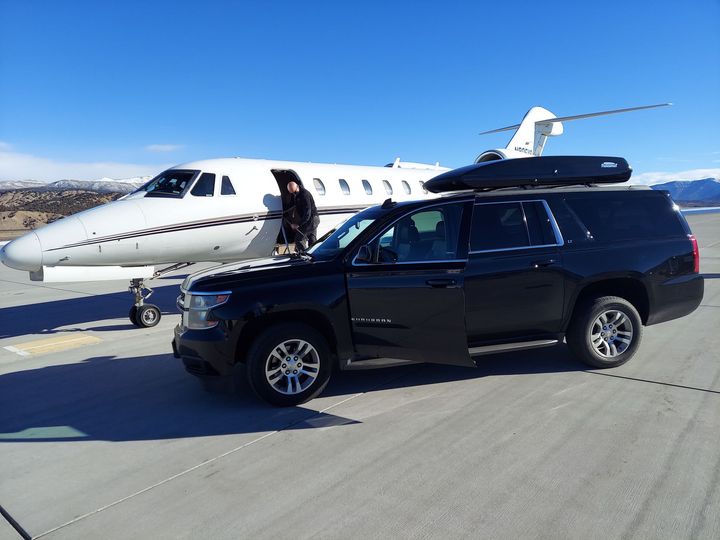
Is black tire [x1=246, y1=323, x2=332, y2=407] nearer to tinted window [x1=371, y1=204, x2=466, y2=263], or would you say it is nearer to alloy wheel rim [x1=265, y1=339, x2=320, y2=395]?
alloy wheel rim [x1=265, y1=339, x2=320, y2=395]

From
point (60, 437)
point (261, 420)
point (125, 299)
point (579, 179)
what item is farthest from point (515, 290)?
point (125, 299)

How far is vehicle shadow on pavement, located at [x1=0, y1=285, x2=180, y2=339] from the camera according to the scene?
8539 mm

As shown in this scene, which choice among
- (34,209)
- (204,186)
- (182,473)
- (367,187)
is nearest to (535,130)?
(367,187)

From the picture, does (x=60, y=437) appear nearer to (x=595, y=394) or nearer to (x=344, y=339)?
(x=344, y=339)

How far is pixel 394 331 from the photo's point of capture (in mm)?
4594

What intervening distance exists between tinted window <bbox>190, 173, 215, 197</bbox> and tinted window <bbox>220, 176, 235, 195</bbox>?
0.18 m

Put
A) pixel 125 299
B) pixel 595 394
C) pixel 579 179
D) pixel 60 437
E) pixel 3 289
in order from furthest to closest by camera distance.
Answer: pixel 3 289 → pixel 125 299 → pixel 579 179 → pixel 595 394 → pixel 60 437

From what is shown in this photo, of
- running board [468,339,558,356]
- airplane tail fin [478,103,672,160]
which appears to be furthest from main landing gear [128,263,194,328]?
airplane tail fin [478,103,672,160]

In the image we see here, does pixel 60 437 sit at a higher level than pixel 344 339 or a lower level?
lower

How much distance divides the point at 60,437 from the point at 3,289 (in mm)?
11891

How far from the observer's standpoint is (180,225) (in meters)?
8.36

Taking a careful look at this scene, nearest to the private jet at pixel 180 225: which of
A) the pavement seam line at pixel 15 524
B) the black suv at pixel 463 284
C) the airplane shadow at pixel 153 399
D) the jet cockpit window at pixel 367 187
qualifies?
the jet cockpit window at pixel 367 187

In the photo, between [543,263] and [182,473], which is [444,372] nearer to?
[543,263]

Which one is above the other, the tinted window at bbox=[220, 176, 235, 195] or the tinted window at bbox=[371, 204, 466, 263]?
the tinted window at bbox=[220, 176, 235, 195]
